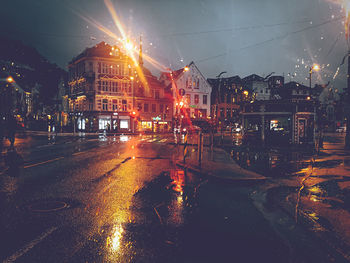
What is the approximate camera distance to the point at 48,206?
5.38 meters

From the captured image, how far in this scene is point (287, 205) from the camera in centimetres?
618

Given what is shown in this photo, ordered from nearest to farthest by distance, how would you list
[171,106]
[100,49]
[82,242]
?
1. [82,242]
2. [100,49]
3. [171,106]

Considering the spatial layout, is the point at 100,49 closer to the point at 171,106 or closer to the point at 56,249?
the point at 171,106

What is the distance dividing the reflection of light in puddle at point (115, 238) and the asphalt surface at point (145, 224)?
16mm

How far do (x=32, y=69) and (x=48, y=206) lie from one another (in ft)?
221

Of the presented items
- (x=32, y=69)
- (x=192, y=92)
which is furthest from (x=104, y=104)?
(x=32, y=69)

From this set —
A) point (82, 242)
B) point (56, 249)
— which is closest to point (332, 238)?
point (82, 242)

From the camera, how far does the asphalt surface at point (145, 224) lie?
11.7ft

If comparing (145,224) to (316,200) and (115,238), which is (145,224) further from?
(316,200)

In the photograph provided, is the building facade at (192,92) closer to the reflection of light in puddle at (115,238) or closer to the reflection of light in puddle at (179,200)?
the reflection of light in puddle at (179,200)

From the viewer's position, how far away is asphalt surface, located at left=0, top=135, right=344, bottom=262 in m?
3.57

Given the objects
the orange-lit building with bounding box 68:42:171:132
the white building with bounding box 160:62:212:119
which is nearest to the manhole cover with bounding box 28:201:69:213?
the orange-lit building with bounding box 68:42:171:132

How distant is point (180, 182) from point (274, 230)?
412cm

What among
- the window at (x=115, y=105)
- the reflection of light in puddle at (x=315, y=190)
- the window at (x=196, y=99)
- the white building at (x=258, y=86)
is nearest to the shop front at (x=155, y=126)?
the window at (x=115, y=105)
